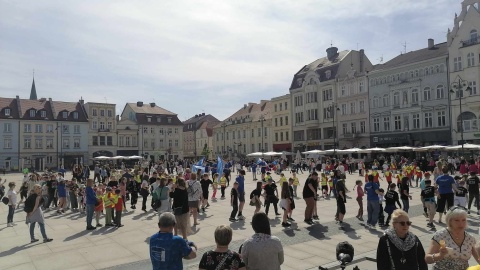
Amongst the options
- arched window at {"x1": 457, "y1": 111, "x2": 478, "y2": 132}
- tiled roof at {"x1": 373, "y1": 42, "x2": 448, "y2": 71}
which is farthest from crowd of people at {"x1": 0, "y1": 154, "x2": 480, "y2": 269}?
tiled roof at {"x1": 373, "y1": 42, "x2": 448, "y2": 71}

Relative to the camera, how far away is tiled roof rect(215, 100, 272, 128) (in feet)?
252

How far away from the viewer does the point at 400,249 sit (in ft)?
14.1

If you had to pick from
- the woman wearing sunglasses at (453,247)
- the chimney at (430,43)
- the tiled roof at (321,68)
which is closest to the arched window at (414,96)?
the chimney at (430,43)

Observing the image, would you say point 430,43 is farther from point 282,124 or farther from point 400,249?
point 400,249

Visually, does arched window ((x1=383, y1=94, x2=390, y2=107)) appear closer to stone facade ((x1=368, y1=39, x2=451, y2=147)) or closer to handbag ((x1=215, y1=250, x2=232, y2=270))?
stone facade ((x1=368, y1=39, x2=451, y2=147))

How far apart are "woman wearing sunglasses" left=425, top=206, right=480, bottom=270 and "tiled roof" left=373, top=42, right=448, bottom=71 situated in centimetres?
4553

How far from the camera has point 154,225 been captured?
13.2 metres

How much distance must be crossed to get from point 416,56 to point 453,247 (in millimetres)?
49212

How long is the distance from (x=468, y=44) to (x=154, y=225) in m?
41.5

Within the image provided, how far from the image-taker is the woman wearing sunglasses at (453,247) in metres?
4.32

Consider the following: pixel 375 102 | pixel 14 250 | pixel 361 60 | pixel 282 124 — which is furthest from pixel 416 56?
pixel 14 250

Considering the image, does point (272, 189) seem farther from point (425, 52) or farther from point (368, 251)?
point (425, 52)

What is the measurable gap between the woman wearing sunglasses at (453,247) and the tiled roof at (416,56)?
149 feet

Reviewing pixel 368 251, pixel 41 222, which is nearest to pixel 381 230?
pixel 368 251
